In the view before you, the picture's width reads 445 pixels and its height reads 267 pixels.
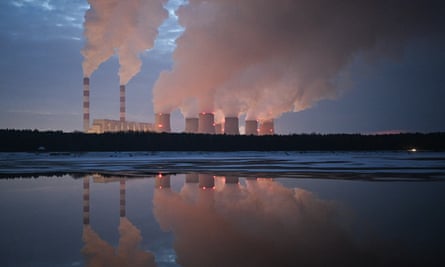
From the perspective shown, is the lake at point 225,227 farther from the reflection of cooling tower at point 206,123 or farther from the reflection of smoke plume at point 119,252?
the reflection of cooling tower at point 206,123

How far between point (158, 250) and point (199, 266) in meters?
0.92

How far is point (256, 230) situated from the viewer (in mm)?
6902

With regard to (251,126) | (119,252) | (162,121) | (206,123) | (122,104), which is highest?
(122,104)

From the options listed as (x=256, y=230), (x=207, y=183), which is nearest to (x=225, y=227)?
(x=256, y=230)

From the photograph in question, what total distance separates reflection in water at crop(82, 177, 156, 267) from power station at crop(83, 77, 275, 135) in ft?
199

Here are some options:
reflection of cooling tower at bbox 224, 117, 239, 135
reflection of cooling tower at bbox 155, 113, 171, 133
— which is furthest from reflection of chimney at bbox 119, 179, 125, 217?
reflection of cooling tower at bbox 224, 117, 239, 135

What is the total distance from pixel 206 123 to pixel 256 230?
200 feet

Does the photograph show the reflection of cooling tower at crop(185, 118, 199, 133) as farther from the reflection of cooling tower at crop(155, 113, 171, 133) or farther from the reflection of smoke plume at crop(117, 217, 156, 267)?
the reflection of smoke plume at crop(117, 217, 156, 267)

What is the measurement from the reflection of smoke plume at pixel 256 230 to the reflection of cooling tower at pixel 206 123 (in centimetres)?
5662

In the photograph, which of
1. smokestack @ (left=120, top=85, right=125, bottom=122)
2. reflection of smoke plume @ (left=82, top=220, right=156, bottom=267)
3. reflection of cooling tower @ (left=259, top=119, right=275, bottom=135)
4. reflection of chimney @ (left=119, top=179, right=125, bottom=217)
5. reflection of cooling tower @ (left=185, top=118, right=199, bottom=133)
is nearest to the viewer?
reflection of smoke plume @ (left=82, top=220, right=156, bottom=267)

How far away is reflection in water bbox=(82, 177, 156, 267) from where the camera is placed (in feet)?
17.2

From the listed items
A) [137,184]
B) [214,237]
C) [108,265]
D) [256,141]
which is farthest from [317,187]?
[256,141]

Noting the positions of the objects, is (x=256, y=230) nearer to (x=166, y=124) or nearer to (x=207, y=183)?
(x=207, y=183)

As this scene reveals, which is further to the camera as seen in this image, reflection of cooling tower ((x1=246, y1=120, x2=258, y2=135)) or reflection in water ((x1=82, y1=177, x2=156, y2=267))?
reflection of cooling tower ((x1=246, y1=120, x2=258, y2=135))
